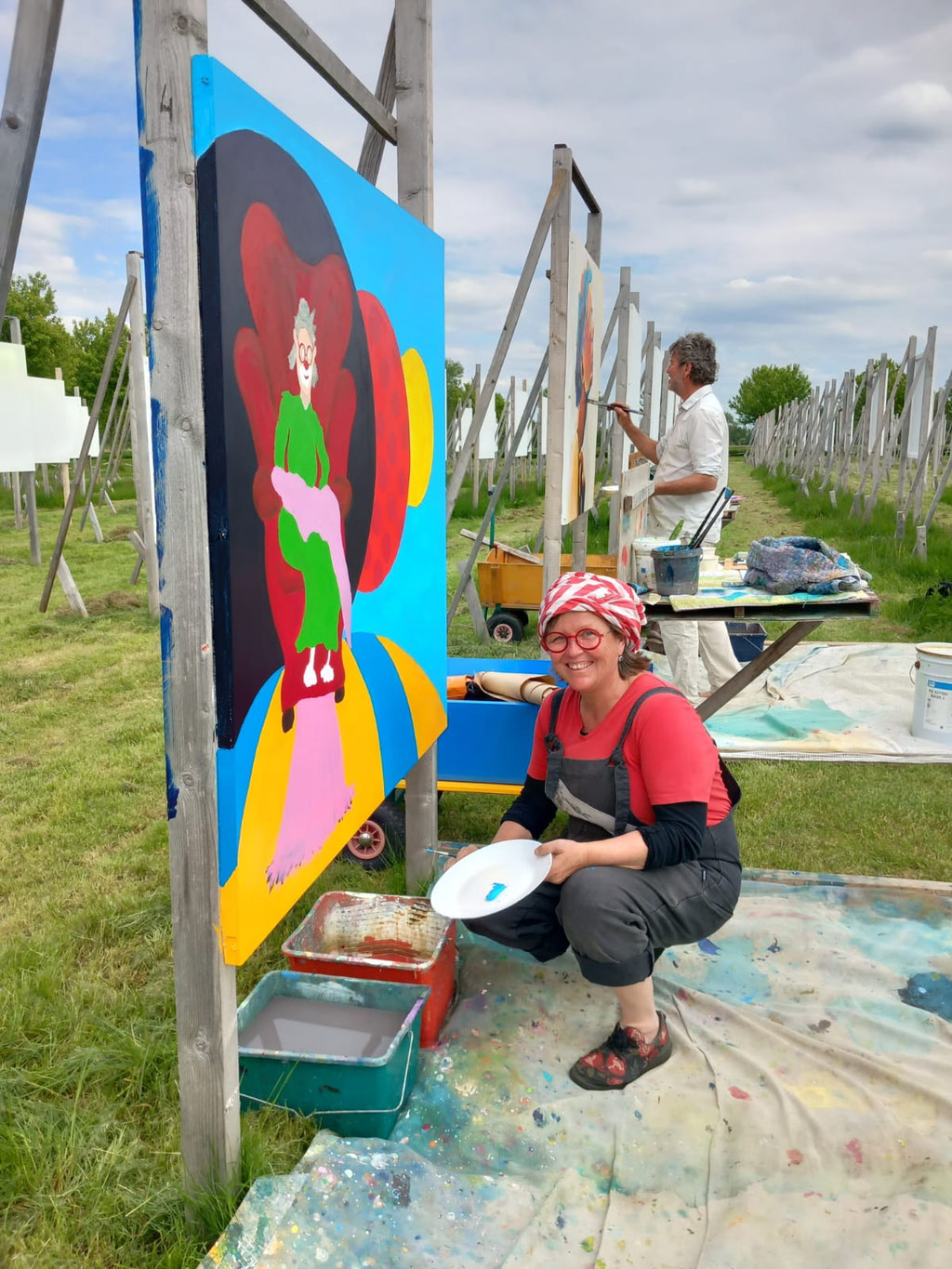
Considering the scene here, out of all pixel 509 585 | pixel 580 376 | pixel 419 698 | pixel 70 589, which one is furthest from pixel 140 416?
pixel 419 698

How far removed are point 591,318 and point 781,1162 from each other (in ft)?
14.4

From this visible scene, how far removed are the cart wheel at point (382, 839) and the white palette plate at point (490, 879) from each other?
1.09m

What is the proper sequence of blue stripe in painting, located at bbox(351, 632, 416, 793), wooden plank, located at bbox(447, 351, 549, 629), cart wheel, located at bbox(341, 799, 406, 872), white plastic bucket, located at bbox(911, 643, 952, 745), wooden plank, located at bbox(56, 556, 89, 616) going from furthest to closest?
wooden plank, located at bbox(56, 556, 89, 616), wooden plank, located at bbox(447, 351, 549, 629), white plastic bucket, located at bbox(911, 643, 952, 745), cart wheel, located at bbox(341, 799, 406, 872), blue stripe in painting, located at bbox(351, 632, 416, 793)

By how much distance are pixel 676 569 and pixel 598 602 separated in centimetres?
151

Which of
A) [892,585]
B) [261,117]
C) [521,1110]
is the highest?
[261,117]

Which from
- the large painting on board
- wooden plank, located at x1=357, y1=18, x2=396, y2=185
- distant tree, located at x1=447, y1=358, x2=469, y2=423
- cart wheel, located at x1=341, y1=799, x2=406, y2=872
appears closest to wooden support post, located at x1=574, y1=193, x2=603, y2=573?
the large painting on board

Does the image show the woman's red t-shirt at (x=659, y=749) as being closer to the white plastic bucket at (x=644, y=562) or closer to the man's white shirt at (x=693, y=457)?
the white plastic bucket at (x=644, y=562)

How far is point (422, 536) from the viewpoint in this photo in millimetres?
2836

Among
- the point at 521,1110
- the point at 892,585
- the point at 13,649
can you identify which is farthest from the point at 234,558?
the point at 892,585

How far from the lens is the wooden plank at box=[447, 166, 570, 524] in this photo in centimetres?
412

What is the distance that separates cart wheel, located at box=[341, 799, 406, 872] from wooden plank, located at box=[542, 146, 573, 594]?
1.18m

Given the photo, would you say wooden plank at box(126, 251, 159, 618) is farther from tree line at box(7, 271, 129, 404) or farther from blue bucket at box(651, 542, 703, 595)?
tree line at box(7, 271, 129, 404)

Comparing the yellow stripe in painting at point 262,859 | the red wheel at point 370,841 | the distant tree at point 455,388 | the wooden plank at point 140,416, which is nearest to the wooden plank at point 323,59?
the yellow stripe in painting at point 262,859

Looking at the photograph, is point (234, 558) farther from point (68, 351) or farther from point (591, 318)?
point (68, 351)
